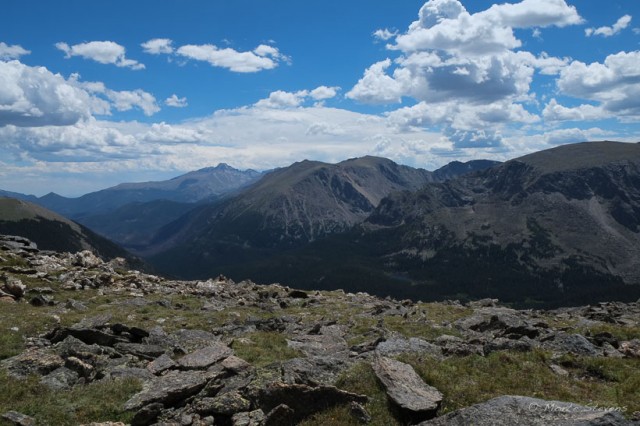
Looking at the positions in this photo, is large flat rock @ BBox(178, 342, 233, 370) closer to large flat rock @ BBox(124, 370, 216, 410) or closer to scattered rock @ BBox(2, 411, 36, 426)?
large flat rock @ BBox(124, 370, 216, 410)

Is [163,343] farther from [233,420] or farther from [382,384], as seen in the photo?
[382,384]

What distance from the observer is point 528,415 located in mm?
12789

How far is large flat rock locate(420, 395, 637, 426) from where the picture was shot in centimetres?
1184

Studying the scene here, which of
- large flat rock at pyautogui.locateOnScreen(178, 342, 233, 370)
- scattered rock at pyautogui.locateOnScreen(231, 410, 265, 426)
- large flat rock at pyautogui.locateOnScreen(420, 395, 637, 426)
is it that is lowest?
large flat rock at pyautogui.locateOnScreen(178, 342, 233, 370)

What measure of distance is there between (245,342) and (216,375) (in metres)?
9.37

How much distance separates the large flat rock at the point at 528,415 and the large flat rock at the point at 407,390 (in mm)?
951

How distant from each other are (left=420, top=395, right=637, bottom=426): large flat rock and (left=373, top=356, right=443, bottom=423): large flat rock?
3.12 ft

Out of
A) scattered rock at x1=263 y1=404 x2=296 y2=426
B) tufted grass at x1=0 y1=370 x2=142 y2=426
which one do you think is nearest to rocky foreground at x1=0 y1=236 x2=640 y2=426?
scattered rock at x1=263 y1=404 x2=296 y2=426

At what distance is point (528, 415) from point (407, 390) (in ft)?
13.4

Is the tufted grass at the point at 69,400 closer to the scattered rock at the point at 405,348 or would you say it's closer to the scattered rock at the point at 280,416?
the scattered rock at the point at 280,416

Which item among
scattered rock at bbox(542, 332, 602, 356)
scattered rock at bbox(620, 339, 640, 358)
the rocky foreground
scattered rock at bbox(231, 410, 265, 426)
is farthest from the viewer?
scattered rock at bbox(542, 332, 602, 356)

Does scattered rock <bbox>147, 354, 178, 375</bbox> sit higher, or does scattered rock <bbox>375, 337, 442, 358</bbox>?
scattered rock <bbox>375, 337, 442, 358</bbox>

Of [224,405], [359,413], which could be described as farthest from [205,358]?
[359,413]

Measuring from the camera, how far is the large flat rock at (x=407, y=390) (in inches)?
561
